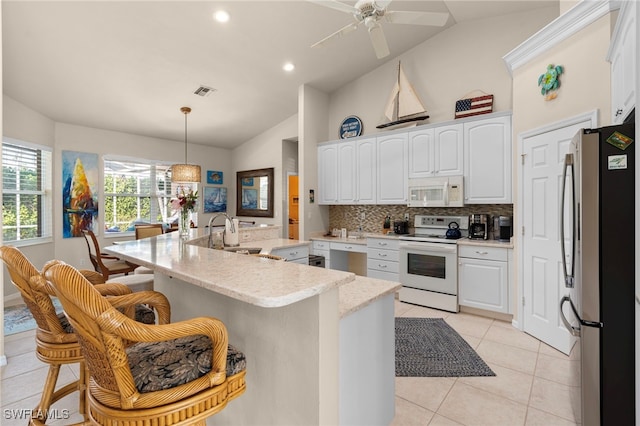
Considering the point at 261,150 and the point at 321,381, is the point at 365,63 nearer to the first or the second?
the point at 261,150

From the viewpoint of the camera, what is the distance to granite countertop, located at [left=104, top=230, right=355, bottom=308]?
0.95 meters

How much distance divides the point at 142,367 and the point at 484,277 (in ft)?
11.7

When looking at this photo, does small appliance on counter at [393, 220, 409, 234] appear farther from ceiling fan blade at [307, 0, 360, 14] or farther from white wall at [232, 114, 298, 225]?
ceiling fan blade at [307, 0, 360, 14]

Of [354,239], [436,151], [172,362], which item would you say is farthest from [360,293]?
[354,239]

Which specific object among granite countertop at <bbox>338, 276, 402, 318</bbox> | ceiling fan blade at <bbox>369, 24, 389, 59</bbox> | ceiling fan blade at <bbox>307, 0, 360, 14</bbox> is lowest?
granite countertop at <bbox>338, 276, 402, 318</bbox>

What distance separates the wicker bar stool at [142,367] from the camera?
2.87 feet

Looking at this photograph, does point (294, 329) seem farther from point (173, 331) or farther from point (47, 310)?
point (47, 310)

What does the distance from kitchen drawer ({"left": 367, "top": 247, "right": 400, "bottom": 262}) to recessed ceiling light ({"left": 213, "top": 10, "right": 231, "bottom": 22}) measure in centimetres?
343

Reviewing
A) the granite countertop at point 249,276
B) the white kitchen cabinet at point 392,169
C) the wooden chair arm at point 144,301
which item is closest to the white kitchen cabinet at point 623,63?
the granite countertop at point 249,276

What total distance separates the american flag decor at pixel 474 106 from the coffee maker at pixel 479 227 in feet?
4.36

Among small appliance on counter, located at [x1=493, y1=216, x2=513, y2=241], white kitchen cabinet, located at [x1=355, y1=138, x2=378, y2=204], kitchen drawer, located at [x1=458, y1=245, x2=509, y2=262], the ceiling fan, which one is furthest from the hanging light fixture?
small appliance on counter, located at [x1=493, y1=216, x2=513, y2=241]

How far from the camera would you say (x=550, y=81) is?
281 centimetres

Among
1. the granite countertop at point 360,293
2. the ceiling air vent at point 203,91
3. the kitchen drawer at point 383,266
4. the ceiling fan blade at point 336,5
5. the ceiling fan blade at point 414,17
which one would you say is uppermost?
the ceiling air vent at point 203,91

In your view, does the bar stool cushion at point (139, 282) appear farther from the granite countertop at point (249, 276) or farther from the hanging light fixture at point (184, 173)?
the hanging light fixture at point (184, 173)
